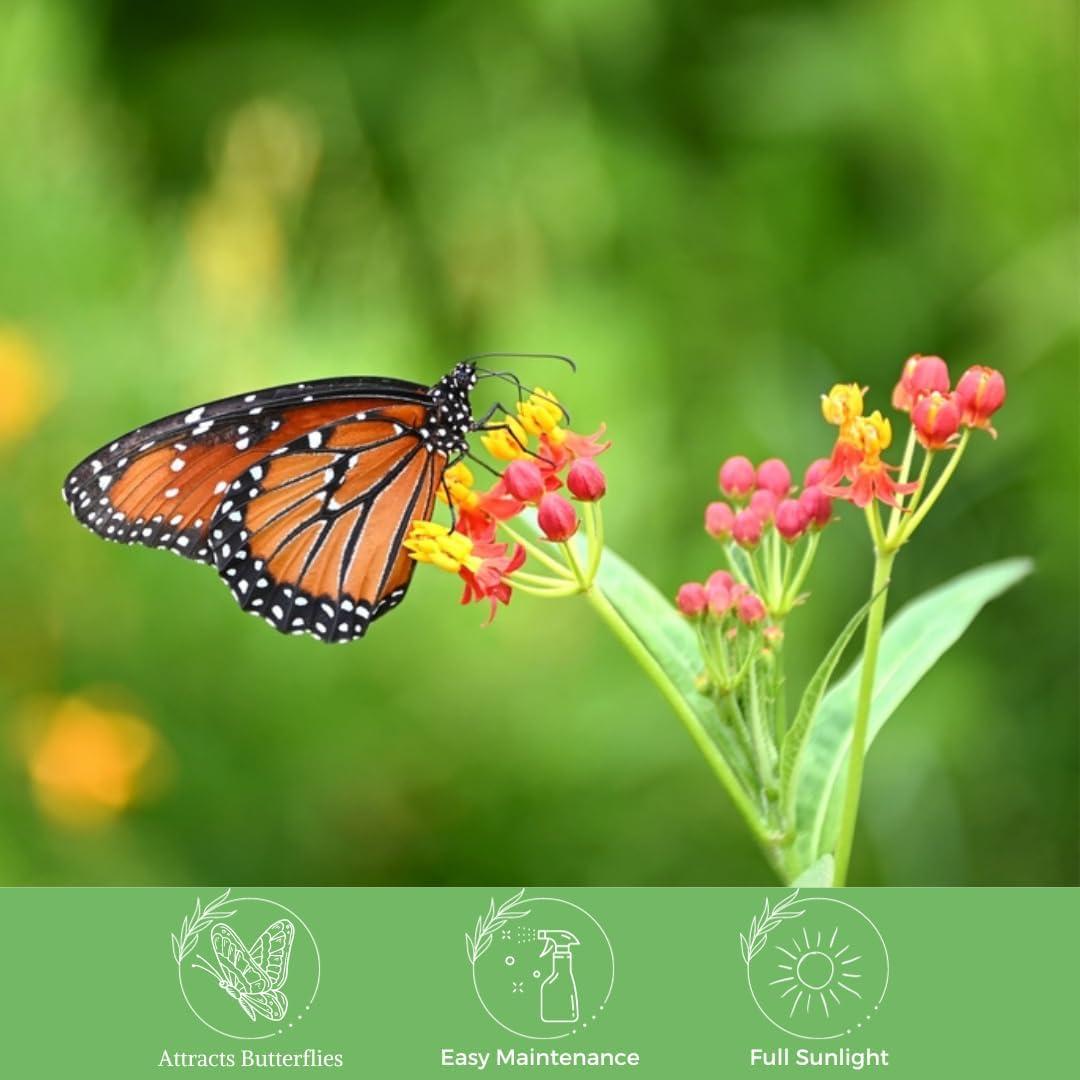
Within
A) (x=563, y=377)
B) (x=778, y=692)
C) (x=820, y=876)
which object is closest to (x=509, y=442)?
(x=778, y=692)

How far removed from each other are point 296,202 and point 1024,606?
2.66 meters

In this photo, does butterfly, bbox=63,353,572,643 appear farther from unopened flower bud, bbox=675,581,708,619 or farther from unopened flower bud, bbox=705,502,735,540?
unopened flower bud, bbox=675,581,708,619

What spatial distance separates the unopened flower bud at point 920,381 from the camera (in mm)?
1808

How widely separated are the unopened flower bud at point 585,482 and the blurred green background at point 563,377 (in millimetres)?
1925

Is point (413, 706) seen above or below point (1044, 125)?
below

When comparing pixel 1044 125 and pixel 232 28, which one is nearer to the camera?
pixel 1044 125

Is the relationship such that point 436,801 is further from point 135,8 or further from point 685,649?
point 135,8

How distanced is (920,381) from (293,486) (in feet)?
4.24

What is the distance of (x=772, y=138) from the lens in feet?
15.4

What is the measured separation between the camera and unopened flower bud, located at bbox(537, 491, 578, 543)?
A: 5.72 ft

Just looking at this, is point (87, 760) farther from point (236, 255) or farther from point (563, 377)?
point (563, 377)

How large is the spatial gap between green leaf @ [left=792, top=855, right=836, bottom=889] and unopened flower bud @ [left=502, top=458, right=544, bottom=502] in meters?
0.67

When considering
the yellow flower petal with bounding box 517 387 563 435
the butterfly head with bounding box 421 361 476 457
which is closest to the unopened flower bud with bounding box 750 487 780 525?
the yellow flower petal with bounding box 517 387 563 435

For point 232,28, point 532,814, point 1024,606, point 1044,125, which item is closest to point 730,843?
point 532,814
